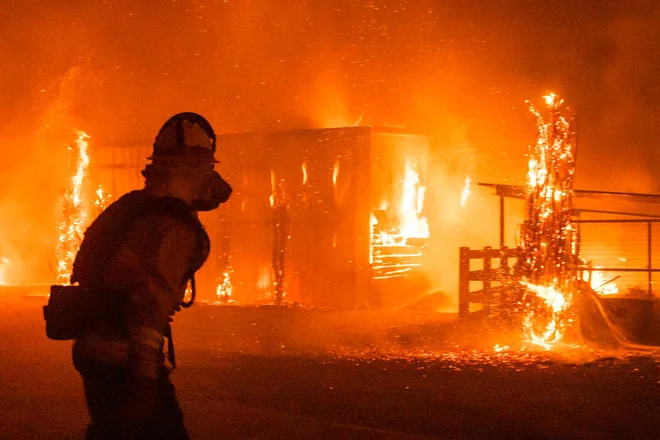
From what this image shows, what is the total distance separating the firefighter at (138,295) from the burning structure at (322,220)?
471 inches

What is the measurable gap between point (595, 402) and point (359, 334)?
16.5 ft

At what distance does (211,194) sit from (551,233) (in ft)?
26.3

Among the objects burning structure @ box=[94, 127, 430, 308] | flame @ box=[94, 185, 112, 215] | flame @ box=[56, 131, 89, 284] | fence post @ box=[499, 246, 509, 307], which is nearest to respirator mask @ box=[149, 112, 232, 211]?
fence post @ box=[499, 246, 509, 307]

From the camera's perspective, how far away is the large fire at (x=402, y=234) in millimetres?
15094

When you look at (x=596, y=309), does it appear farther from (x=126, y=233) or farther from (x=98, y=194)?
(x=98, y=194)

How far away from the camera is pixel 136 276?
8.42ft

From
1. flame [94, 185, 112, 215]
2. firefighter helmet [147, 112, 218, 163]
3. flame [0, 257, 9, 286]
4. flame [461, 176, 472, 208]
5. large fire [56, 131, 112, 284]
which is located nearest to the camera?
firefighter helmet [147, 112, 218, 163]

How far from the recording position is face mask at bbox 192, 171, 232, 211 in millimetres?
2881

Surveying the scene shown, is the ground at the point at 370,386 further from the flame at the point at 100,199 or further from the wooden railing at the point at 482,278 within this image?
the flame at the point at 100,199

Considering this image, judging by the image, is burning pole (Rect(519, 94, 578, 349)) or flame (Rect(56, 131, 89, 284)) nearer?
burning pole (Rect(519, 94, 578, 349))

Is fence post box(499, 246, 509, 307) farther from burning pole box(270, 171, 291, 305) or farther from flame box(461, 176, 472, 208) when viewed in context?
flame box(461, 176, 472, 208)

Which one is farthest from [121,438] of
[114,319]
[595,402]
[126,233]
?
[595,402]

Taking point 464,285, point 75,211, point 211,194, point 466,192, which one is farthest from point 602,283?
point 211,194

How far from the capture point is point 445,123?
2192cm
